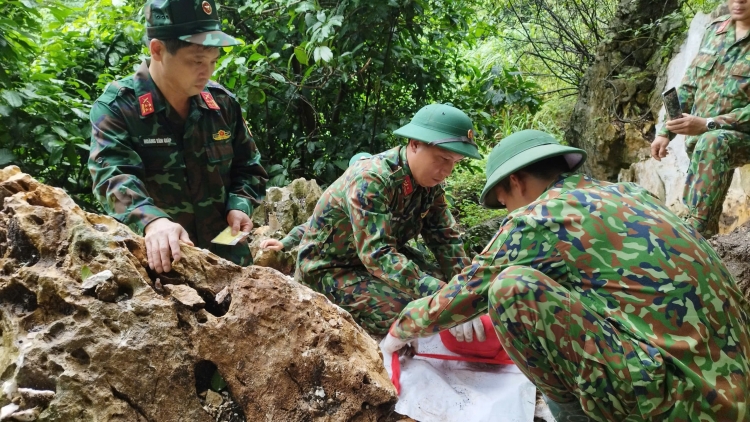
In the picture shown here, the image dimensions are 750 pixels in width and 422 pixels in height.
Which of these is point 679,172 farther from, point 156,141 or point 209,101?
point 156,141

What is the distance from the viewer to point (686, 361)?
1858mm

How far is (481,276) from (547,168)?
458 millimetres

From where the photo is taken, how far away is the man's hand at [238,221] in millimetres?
2820

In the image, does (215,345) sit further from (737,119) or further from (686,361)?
(737,119)

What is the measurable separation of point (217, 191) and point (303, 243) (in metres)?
0.63

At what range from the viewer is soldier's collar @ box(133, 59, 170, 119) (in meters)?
2.78

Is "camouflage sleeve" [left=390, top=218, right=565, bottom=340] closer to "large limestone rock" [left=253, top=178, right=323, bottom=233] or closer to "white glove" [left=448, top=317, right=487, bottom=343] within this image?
"white glove" [left=448, top=317, right=487, bottom=343]

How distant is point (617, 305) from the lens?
6.35 ft

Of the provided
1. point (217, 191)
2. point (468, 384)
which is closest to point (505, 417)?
point (468, 384)

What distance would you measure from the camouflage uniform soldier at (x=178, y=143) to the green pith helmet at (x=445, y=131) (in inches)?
35.0

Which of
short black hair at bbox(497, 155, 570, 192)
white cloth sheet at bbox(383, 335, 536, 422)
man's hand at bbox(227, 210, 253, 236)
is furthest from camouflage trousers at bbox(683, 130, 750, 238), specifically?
man's hand at bbox(227, 210, 253, 236)

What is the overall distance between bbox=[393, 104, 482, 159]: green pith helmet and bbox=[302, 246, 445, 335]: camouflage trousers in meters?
0.84

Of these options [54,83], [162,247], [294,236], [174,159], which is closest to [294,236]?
[294,236]

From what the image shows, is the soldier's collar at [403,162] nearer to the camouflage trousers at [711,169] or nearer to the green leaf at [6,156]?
the camouflage trousers at [711,169]
